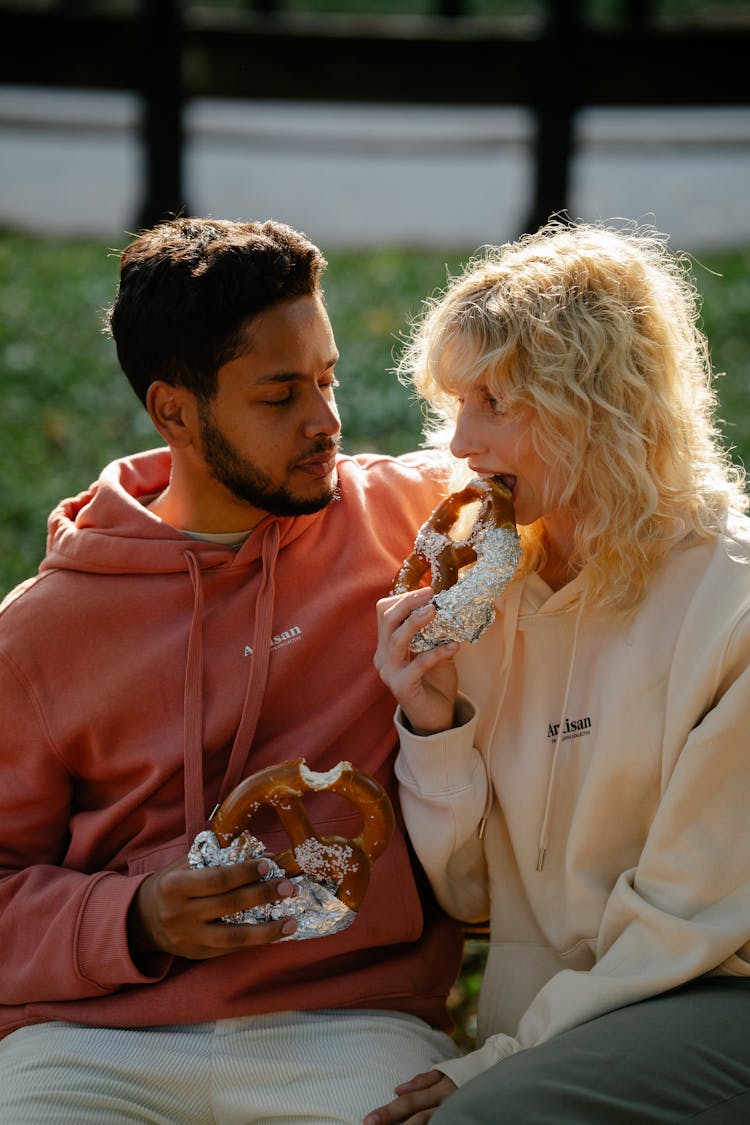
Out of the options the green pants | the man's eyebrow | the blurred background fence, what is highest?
the blurred background fence

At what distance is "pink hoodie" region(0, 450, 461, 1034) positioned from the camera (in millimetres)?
2713

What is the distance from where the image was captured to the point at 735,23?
8219 millimetres

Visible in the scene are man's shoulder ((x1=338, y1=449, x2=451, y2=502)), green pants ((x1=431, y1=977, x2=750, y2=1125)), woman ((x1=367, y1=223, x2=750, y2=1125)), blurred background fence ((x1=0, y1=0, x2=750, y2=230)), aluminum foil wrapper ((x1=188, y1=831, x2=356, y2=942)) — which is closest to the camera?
green pants ((x1=431, y1=977, x2=750, y2=1125))

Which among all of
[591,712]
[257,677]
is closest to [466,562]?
[591,712]

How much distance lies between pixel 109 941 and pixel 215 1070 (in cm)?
32

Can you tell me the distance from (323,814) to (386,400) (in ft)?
13.1

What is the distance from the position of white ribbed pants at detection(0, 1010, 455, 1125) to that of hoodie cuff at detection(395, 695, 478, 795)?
0.47 metres

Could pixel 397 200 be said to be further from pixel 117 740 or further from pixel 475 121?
pixel 117 740

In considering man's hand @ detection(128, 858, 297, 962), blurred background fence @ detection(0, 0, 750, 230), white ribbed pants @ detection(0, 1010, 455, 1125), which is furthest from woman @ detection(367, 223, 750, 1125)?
blurred background fence @ detection(0, 0, 750, 230)

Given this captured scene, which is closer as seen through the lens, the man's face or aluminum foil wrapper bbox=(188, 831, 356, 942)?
aluminum foil wrapper bbox=(188, 831, 356, 942)

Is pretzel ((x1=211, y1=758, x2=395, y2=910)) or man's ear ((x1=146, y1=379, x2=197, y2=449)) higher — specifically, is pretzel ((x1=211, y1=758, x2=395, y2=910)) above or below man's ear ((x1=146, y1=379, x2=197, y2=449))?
below

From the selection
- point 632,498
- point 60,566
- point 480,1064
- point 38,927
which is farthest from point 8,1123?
point 632,498

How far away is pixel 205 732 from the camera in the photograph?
2.83 metres

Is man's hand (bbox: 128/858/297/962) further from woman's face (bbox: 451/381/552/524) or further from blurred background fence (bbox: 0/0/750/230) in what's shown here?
blurred background fence (bbox: 0/0/750/230)
